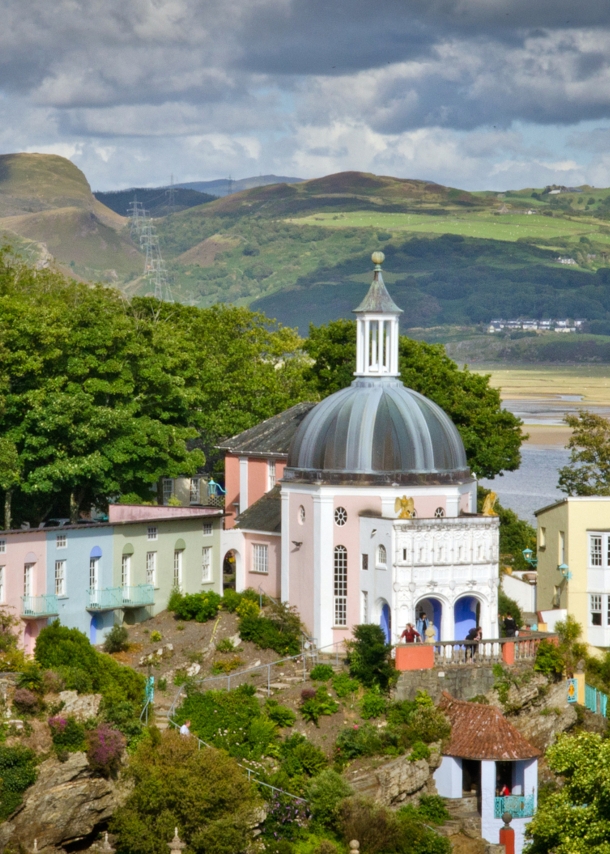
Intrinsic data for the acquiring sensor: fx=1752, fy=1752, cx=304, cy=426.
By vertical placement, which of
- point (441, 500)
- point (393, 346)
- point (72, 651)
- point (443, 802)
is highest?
point (393, 346)

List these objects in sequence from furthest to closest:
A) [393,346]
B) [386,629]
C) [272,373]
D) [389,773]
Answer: [272,373] → [393,346] → [386,629] → [389,773]

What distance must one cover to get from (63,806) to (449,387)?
4235 centimetres

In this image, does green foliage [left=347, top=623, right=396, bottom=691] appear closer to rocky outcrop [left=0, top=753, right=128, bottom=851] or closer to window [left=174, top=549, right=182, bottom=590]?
window [left=174, top=549, right=182, bottom=590]

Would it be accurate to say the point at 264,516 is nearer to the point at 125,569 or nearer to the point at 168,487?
the point at 125,569

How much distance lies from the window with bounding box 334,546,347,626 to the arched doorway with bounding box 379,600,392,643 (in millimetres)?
1809

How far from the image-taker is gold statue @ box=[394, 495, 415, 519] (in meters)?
67.6

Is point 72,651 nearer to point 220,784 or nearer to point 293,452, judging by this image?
point 220,784

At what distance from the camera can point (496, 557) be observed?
227 feet

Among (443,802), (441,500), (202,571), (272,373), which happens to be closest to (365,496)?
(441,500)

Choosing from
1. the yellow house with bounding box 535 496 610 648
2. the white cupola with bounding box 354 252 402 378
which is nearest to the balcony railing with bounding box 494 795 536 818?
the yellow house with bounding box 535 496 610 648

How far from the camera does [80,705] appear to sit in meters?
59.1

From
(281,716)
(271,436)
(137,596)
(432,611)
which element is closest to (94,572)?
(137,596)

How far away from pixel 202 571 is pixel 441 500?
10926mm

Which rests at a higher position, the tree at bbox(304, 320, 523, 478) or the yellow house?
Result: the tree at bbox(304, 320, 523, 478)
